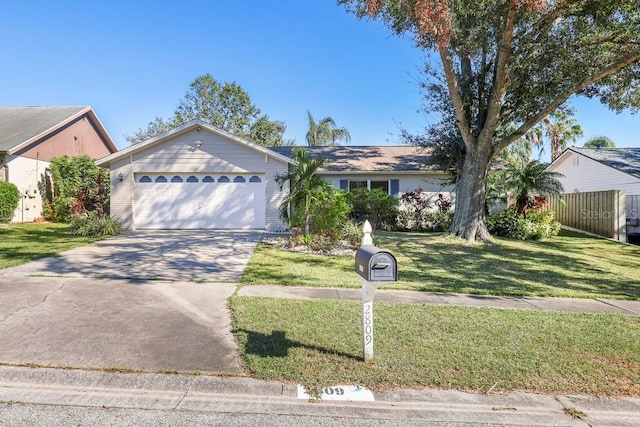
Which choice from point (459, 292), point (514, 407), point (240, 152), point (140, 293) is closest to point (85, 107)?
point (240, 152)

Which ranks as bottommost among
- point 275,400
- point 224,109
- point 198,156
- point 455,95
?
point 275,400

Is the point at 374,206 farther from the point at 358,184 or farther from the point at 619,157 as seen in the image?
the point at 619,157

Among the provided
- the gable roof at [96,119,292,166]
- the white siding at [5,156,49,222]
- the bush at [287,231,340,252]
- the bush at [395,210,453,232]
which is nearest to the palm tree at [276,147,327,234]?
the bush at [287,231,340,252]

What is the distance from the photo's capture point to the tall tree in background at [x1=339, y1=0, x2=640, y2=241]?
9064mm

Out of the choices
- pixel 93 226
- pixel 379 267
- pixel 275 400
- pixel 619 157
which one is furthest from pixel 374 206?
pixel 619 157

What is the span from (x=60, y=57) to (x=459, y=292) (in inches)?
728

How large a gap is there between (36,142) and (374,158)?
16932 mm

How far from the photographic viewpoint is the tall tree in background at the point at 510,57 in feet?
29.7

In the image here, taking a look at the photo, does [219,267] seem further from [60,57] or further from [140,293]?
[60,57]

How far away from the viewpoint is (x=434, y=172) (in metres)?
17.1

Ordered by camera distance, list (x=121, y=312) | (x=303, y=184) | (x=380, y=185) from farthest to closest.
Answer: (x=380, y=185), (x=303, y=184), (x=121, y=312)

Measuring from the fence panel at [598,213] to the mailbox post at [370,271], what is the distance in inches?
607

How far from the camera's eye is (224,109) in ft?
123

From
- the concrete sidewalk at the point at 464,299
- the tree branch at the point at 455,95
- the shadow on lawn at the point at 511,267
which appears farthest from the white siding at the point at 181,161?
the concrete sidewalk at the point at 464,299
